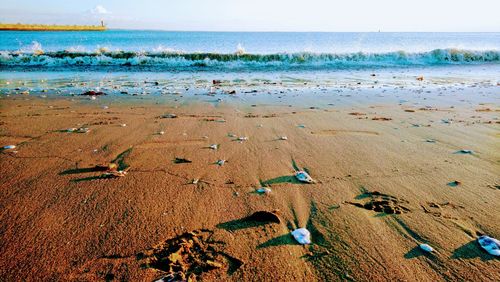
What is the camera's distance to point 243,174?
3.10m

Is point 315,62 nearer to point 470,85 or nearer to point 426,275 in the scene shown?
point 470,85

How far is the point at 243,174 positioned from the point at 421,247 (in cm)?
165

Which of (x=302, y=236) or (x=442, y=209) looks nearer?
(x=302, y=236)

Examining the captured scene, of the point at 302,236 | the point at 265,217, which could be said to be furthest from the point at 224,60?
the point at 302,236

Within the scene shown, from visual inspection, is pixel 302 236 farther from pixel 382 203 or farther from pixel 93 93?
pixel 93 93

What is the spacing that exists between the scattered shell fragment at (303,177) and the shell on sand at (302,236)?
823 millimetres

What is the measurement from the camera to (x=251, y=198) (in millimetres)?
2639

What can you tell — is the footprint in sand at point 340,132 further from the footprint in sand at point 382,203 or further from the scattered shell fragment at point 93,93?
the scattered shell fragment at point 93,93

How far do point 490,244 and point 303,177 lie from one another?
4.87 ft

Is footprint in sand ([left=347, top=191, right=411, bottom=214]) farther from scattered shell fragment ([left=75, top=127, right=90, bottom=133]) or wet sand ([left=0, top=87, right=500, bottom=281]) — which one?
scattered shell fragment ([left=75, top=127, right=90, bottom=133])

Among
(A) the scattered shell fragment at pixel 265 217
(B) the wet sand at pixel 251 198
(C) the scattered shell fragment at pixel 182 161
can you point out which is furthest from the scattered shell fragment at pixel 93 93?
(A) the scattered shell fragment at pixel 265 217

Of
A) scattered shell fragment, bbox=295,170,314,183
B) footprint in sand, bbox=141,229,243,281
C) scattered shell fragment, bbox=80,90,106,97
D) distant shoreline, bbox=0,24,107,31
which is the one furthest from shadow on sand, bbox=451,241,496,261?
distant shoreline, bbox=0,24,107,31

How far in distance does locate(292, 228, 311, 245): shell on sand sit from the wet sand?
0.05m

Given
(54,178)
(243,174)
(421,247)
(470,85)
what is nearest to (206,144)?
(243,174)
